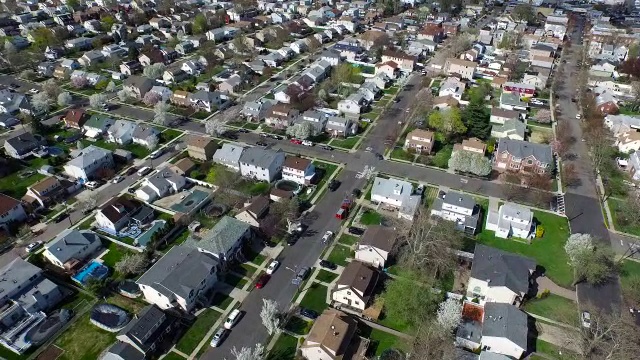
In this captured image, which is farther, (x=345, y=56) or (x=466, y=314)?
(x=345, y=56)

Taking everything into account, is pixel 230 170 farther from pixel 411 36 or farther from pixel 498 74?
pixel 411 36

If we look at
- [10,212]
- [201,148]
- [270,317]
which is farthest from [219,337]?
[10,212]

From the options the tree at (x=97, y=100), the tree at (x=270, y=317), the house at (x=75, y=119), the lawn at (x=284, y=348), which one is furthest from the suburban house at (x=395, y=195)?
the tree at (x=97, y=100)

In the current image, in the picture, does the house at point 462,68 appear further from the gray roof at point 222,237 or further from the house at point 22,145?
the house at point 22,145

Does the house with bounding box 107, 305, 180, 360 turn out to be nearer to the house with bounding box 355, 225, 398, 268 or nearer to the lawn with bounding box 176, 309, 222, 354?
the lawn with bounding box 176, 309, 222, 354

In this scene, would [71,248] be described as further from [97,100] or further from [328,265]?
[97,100]

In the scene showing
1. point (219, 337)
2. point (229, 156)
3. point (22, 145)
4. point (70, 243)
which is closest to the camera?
point (219, 337)

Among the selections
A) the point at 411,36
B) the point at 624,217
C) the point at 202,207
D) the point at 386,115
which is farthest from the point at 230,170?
the point at 411,36
